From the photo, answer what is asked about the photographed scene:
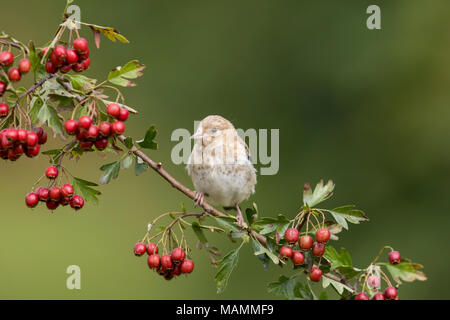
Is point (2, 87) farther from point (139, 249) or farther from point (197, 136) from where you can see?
point (197, 136)

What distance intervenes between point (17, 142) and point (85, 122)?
260 millimetres

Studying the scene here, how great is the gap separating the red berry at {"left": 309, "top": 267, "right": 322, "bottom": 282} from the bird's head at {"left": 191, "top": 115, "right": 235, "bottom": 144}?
166cm

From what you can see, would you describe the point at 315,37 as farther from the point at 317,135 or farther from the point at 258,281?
the point at 258,281

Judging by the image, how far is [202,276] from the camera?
606cm

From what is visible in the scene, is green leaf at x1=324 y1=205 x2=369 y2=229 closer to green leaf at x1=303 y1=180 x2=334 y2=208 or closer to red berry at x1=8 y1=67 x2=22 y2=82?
green leaf at x1=303 y1=180 x2=334 y2=208

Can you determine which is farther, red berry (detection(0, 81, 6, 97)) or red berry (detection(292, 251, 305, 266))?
red berry (detection(292, 251, 305, 266))

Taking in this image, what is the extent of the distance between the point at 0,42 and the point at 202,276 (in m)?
4.21

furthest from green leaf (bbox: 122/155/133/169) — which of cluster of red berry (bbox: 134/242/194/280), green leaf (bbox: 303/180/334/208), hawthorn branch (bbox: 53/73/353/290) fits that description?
green leaf (bbox: 303/180/334/208)

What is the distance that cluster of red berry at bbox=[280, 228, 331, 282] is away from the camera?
2.29m

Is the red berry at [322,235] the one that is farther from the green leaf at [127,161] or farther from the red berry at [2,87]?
the red berry at [2,87]

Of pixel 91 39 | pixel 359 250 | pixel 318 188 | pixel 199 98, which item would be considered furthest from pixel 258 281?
pixel 318 188

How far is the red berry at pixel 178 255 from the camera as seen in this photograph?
251cm

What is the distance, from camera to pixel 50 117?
7.28 ft

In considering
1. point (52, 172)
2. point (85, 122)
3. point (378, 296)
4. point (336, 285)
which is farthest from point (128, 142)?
point (378, 296)
